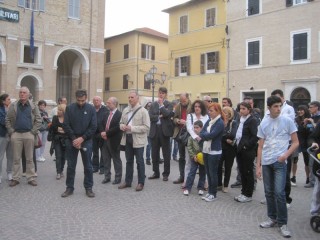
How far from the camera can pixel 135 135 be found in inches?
317

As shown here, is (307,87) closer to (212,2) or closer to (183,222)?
(212,2)

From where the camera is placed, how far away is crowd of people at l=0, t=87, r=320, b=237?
569 centimetres

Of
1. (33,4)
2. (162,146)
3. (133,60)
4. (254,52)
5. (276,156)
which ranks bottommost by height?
(162,146)

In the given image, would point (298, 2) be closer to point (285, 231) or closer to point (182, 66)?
point (182, 66)

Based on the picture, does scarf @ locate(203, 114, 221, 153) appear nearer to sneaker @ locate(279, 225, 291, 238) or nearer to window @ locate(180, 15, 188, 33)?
sneaker @ locate(279, 225, 291, 238)

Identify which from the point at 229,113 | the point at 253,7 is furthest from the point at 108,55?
the point at 229,113

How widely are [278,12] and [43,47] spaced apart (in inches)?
744

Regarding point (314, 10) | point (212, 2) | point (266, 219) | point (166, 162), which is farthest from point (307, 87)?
point (266, 219)

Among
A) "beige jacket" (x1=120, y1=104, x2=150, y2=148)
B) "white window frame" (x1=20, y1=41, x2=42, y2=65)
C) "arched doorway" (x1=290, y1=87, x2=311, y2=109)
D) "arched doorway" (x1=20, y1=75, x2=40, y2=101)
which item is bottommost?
"beige jacket" (x1=120, y1=104, x2=150, y2=148)

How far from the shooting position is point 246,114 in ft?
23.8

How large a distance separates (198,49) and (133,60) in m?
13.2

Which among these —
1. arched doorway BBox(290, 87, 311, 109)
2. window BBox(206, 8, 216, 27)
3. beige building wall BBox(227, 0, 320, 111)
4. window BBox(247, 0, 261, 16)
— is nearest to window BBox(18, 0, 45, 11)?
window BBox(206, 8, 216, 27)

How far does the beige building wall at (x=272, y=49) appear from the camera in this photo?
78.0 ft

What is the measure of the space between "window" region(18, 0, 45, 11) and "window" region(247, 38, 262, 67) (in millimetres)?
17233
